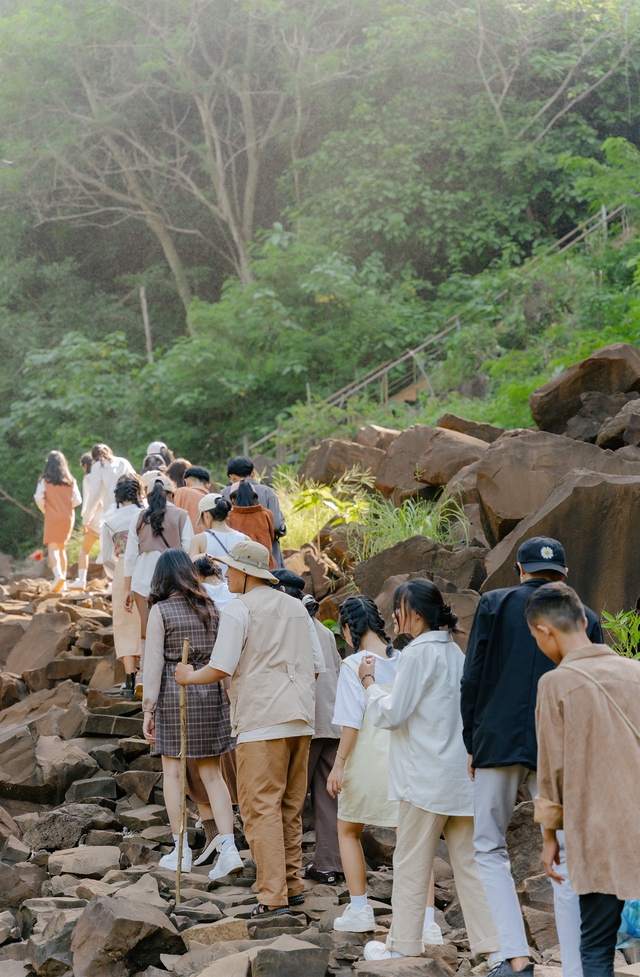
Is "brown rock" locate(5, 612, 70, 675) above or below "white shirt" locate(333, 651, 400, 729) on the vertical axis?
below

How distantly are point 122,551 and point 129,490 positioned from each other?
57cm

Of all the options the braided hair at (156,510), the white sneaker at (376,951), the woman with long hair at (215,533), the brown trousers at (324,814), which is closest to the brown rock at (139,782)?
the woman with long hair at (215,533)

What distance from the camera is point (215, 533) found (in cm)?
661

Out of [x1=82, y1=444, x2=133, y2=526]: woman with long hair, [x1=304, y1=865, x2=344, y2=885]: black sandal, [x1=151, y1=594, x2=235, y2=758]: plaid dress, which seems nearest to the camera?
[x1=304, y1=865, x2=344, y2=885]: black sandal

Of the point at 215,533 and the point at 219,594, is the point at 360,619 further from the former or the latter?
the point at 215,533

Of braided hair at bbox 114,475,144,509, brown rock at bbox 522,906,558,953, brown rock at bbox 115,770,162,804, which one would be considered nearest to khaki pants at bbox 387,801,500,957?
brown rock at bbox 522,906,558,953

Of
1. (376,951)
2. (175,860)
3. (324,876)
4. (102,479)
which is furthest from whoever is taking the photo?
(102,479)

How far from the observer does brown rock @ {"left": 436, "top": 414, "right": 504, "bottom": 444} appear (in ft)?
34.9

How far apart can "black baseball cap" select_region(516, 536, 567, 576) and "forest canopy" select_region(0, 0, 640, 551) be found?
1320 centimetres

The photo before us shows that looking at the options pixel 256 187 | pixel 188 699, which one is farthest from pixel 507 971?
pixel 256 187

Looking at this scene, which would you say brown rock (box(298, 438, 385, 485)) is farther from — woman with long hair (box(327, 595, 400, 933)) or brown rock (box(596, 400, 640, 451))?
woman with long hair (box(327, 595, 400, 933))

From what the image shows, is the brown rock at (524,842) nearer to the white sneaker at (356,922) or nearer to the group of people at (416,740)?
the group of people at (416,740)

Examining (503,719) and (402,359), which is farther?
(402,359)

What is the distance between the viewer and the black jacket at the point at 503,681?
3695mm
